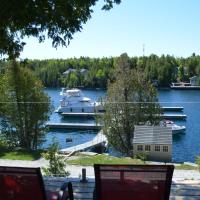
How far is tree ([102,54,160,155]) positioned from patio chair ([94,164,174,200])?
3214 cm

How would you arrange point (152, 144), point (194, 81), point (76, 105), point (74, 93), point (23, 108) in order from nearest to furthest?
point (152, 144) → point (23, 108) → point (76, 105) → point (74, 93) → point (194, 81)

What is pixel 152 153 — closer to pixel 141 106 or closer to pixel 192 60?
pixel 141 106

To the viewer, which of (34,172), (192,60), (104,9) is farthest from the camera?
(192,60)

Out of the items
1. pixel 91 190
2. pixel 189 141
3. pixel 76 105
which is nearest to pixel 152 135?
pixel 189 141

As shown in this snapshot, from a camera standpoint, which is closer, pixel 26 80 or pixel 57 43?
pixel 57 43

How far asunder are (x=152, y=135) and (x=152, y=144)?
2.07 feet

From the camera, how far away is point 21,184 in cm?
407

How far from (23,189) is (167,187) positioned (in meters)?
1.18

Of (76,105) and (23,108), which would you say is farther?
(76,105)

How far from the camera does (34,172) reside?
13.0 ft

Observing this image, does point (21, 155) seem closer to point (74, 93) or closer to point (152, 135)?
point (152, 135)

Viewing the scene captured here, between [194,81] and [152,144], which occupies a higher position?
[194,81]

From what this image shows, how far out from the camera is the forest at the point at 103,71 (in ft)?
422

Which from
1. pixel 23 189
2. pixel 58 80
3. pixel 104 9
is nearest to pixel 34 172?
pixel 23 189
